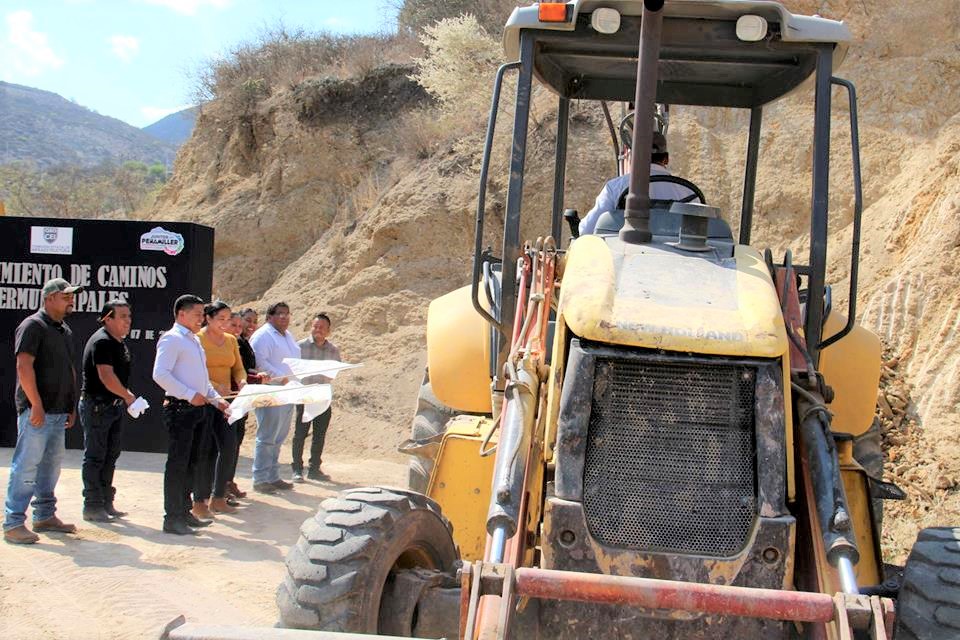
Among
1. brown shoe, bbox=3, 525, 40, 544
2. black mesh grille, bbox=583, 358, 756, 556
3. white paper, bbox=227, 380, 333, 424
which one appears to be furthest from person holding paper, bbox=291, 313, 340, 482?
black mesh grille, bbox=583, 358, 756, 556

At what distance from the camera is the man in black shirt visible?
8.29m

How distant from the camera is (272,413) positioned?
10.2 metres

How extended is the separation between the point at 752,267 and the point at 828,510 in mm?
1040

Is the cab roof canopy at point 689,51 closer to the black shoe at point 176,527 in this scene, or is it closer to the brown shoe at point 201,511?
the black shoe at point 176,527

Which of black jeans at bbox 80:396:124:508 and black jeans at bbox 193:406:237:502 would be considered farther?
black jeans at bbox 193:406:237:502

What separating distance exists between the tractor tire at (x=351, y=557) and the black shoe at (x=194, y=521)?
4.70m

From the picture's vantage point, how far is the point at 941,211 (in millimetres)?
10609

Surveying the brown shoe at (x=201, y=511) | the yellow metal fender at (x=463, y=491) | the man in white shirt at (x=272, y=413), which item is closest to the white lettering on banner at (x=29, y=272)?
the man in white shirt at (x=272, y=413)

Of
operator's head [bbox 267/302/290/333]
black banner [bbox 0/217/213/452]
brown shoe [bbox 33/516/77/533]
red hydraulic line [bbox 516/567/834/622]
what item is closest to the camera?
red hydraulic line [bbox 516/567/834/622]

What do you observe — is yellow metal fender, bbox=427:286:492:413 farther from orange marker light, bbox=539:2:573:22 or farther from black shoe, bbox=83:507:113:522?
black shoe, bbox=83:507:113:522

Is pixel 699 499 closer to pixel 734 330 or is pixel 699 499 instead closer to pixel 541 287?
pixel 734 330

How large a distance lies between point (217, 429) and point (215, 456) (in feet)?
1.02

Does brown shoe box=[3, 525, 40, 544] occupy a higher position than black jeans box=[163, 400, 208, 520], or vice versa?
black jeans box=[163, 400, 208, 520]

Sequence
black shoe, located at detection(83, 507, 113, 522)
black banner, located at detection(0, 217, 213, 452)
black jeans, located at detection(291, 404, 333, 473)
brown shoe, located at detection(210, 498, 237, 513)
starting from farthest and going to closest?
1. black banner, located at detection(0, 217, 213, 452)
2. black jeans, located at detection(291, 404, 333, 473)
3. brown shoe, located at detection(210, 498, 237, 513)
4. black shoe, located at detection(83, 507, 113, 522)
